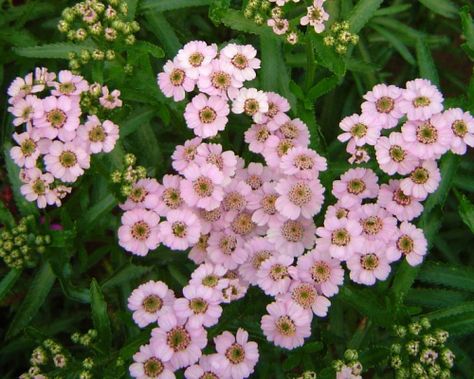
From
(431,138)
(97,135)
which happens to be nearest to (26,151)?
(97,135)

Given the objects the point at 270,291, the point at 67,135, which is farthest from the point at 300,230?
the point at 67,135

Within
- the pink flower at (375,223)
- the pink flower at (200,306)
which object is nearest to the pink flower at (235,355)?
the pink flower at (200,306)

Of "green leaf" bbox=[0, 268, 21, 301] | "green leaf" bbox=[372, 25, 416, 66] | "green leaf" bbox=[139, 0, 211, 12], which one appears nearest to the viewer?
"green leaf" bbox=[0, 268, 21, 301]

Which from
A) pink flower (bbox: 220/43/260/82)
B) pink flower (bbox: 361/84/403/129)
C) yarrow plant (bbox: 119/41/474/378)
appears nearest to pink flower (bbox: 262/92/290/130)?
yarrow plant (bbox: 119/41/474/378)

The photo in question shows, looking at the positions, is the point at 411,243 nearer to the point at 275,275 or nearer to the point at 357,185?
the point at 357,185

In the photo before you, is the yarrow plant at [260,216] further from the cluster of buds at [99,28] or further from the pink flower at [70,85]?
the pink flower at [70,85]

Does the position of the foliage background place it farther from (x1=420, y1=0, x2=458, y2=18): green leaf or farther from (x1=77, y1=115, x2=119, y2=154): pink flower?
(x1=77, y1=115, x2=119, y2=154): pink flower
